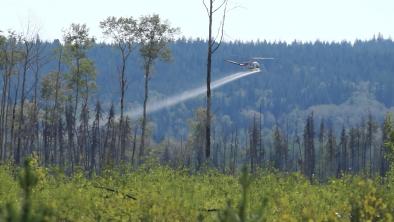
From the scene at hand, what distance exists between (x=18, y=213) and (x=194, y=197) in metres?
8.64

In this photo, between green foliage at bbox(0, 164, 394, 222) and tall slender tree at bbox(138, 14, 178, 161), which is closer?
green foliage at bbox(0, 164, 394, 222)

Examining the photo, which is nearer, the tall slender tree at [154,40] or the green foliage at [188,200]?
the green foliage at [188,200]

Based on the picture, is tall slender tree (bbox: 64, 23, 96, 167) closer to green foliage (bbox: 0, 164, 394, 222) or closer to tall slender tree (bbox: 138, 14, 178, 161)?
tall slender tree (bbox: 138, 14, 178, 161)

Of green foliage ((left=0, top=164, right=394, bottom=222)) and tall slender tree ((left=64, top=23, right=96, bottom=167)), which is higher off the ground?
tall slender tree ((left=64, top=23, right=96, bottom=167))

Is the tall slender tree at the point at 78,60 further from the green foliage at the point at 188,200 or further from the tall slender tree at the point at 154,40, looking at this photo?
the green foliage at the point at 188,200

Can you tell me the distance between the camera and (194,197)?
12.2m

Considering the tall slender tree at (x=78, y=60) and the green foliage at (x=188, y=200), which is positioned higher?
the tall slender tree at (x=78, y=60)

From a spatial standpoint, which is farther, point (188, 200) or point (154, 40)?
point (154, 40)

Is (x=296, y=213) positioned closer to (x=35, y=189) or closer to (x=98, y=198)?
(x=98, y=198)

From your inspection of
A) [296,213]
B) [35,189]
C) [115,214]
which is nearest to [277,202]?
[296,213]

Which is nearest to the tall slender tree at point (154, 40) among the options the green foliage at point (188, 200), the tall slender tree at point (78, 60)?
the tall slender tree at point (78, 60)

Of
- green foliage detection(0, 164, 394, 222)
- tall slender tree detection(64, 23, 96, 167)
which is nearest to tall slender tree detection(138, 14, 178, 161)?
tall slender tree detection(64, 23, 96, 167)

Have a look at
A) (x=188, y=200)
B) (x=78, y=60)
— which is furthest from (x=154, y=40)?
(x=188, y=200)

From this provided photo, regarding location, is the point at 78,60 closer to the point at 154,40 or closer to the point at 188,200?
the point at 154,40
